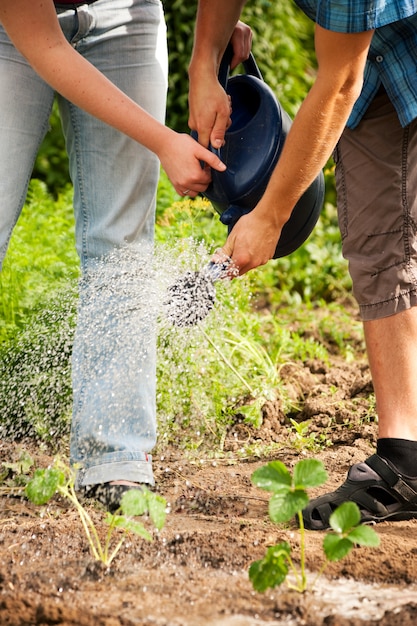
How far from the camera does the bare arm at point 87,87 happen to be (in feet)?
7.14

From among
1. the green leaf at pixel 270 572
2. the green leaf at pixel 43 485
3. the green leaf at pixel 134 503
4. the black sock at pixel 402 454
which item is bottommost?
the black sock at pixel 402 454

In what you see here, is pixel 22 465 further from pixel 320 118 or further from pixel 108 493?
pixel 320 118

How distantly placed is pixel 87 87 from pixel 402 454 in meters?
1.23

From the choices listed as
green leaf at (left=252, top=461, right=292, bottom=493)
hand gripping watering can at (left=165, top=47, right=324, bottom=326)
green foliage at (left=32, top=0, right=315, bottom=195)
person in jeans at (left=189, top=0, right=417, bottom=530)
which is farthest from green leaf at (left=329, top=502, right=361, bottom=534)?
green foliage at (left=32, top=0, right=315, bottom=195)

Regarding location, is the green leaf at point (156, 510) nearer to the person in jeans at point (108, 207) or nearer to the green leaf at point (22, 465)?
the person in jeans at point (108, 207)

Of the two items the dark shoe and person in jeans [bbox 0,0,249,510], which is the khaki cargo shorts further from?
the dark shoe

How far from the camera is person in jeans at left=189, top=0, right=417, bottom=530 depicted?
87.9 inches

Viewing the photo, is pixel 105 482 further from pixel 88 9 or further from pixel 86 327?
pixel 88 9

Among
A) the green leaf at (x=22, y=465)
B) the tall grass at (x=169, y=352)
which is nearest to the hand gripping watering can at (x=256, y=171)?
the tall grass at (x=169, y=352)

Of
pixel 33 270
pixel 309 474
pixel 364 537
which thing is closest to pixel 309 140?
pixel 309 474

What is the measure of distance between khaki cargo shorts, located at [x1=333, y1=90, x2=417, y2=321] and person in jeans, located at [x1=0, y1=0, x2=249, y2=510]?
41 centimetres

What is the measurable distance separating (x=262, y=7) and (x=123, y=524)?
15.0ft

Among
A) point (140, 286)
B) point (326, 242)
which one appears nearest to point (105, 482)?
point (140, 286)

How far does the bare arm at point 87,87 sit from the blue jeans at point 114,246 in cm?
21
